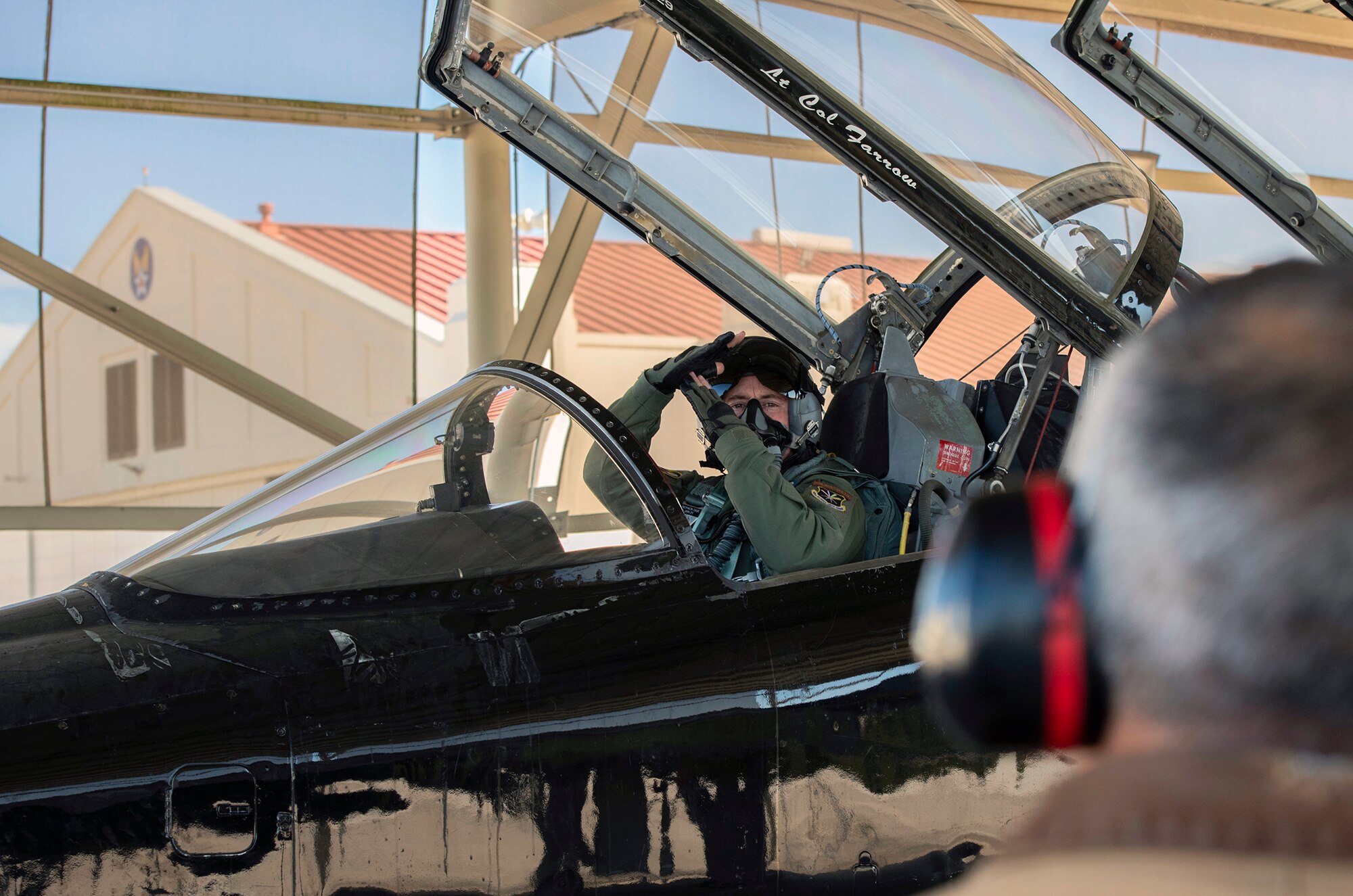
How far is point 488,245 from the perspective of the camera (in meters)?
8.73

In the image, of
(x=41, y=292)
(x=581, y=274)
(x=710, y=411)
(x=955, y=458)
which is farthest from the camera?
(x=581, y=274)

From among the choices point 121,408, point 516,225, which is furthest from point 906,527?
point 121,408

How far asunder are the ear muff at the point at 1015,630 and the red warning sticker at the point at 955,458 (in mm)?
2611

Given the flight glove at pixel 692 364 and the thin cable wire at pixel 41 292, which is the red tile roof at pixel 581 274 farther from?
the flight glove at pixel 692 364

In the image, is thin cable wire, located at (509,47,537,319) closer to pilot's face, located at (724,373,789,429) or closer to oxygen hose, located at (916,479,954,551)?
pilot's face, located at (724,373,789,429)

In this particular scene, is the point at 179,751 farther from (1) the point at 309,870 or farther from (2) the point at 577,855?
(2) the point at 577,855

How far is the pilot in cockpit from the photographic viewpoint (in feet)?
8.73

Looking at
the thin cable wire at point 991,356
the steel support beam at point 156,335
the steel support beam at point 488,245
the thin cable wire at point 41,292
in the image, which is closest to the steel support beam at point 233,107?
the steel support beam at point 488,245

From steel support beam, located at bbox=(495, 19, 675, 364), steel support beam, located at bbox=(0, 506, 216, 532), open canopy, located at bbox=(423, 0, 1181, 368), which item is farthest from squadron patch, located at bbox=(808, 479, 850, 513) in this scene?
steel support beam, located at bbox=(0, 506, 216, 532)

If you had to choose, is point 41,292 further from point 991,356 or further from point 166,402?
point 991,356

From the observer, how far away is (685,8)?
2938 millimetres

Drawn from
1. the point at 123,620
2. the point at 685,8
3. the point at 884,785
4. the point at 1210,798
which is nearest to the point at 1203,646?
the point at 1210,798

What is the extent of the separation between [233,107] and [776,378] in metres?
6.39

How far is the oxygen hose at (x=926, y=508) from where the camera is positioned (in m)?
2.90
